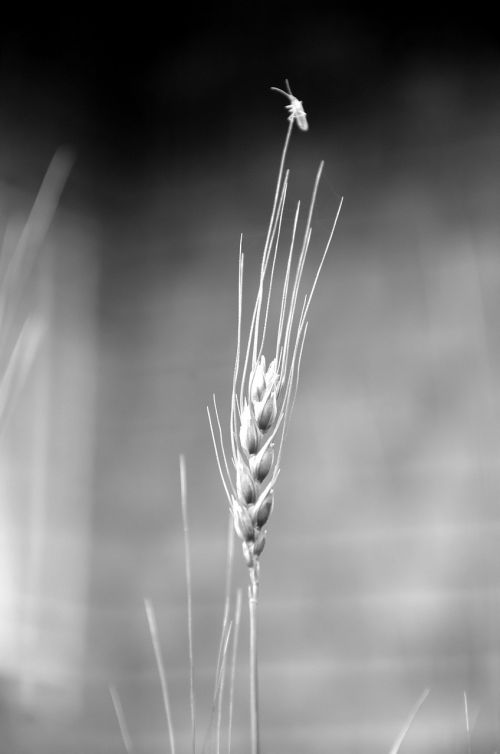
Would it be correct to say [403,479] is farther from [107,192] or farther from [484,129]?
[107,192]

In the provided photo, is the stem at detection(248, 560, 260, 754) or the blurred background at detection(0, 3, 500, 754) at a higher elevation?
the blurred background at detection(0, 3, 500, 754)

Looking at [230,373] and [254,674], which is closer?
[254,674]

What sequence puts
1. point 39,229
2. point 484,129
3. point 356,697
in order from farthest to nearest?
1. point 484,129
2. point 356,697
3. point 39,229

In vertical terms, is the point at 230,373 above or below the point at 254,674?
above

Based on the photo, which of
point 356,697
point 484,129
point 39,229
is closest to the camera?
point 39,229

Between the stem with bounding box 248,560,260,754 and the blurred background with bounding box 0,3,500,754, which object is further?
the blurred background with bounding box 0,3,500,754

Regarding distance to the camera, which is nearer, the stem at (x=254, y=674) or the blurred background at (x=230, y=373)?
the stem at (x=254, y=674)

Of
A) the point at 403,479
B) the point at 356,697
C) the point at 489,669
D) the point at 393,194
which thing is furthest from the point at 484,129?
the point at 356,697

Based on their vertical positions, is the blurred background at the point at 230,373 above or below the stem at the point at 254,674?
above
